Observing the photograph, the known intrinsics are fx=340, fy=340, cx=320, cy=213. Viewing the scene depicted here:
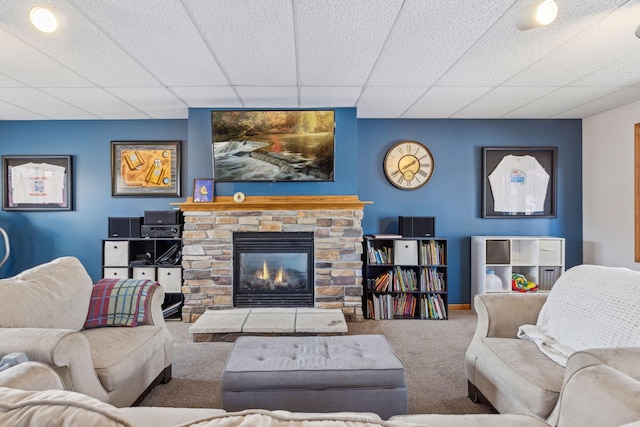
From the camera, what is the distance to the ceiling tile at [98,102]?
318 centimetres

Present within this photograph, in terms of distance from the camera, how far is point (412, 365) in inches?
104

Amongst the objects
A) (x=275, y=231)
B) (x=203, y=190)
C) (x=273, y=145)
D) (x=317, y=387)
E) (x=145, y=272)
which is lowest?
(x=317, y=387)

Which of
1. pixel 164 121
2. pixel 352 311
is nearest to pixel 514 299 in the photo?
pixel 352 311

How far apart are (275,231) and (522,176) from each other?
307cm

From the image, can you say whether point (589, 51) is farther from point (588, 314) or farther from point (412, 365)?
point (412, 365)

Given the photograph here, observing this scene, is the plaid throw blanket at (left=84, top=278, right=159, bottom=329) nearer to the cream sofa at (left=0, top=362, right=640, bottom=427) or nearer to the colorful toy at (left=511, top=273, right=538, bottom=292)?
the cream sofa at (left=0, top=362, right=640, bottom=427)

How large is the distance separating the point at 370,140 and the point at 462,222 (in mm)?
1524

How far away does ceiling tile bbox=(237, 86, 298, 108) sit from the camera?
316cm

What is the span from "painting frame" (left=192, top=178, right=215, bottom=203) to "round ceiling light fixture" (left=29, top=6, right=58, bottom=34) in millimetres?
2004

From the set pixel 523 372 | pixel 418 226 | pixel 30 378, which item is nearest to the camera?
pixel 30 378

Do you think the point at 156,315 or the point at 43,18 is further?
the point at 156,315

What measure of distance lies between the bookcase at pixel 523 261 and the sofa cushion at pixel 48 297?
147 inches

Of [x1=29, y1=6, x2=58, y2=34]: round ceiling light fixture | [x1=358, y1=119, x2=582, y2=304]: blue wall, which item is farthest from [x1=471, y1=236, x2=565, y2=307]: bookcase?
[x1=29, y1=6, x2=58, y2=34]: round ceiling light fixture

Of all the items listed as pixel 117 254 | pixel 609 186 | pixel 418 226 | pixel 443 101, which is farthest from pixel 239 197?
pixel 609 186
